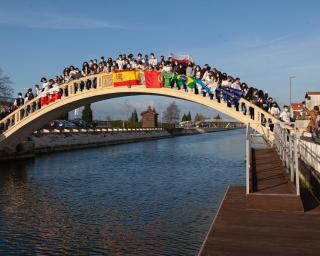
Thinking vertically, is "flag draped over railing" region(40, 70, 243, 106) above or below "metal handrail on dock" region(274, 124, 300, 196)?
above

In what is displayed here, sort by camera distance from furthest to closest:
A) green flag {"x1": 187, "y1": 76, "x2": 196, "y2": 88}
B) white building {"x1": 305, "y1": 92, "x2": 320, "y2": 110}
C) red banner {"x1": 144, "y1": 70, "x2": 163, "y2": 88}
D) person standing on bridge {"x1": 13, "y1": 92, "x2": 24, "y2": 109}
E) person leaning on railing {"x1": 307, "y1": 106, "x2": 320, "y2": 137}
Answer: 1. person standing on bridge {"x1": 13, "y1": 92, "x2": 24, "y2": 109}
2. white building {"x1": 305, "y1": 92, "x2": 320, "y2": 110}
3. red banner {"x1": 144, "y1": 70, "x2": 163, "y2": 88}
4. green flag {"x1": 187, "y1": 76, "x2": 196, "y2": 88}
5. person leaning on railing {"x1": 307, "y1": 106, "x2": 320, "y2": 137}

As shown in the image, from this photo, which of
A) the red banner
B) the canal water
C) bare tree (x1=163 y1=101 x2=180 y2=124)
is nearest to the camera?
the canal water

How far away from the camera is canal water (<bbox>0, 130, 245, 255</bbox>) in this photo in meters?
11.1

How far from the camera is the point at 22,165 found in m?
31.0

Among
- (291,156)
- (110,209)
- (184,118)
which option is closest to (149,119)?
(110,209)

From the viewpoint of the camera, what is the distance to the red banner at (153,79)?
25.2 meters

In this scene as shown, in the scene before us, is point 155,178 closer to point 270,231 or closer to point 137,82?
point 137,82

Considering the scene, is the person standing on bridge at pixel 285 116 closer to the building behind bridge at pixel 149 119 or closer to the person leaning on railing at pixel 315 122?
the person leaning on railing at pixel 315 122

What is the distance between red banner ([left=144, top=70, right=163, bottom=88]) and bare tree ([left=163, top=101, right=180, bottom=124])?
128303 mm

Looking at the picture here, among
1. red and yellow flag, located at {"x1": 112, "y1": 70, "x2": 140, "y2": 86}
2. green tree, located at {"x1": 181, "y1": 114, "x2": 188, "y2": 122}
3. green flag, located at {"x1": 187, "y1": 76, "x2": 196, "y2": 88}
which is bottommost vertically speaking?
green flag, located at {"x1": 187, "y1": 76, "x2": 196, "y2": 88}

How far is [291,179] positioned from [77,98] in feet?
65.2

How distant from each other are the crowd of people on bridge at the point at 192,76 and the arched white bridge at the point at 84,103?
1.19 feet

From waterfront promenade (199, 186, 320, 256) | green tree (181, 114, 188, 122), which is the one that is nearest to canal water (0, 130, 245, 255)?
Result: waterfront promenade (199, 186, 320, 256)

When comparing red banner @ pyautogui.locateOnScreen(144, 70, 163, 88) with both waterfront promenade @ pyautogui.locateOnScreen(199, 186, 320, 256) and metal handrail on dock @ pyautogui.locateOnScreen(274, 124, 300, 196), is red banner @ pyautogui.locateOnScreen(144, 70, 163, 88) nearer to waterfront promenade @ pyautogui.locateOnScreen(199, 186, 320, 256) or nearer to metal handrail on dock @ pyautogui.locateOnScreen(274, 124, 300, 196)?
metal handrail on dock @ pyautogui.locateOnScreen(274, 124, 300, 196)
